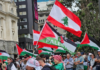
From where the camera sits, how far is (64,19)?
10.1 meters

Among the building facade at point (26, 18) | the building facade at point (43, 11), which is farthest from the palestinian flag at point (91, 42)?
the building facade at point (43, 11)

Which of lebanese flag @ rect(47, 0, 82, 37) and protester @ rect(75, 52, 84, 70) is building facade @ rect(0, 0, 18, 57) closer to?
protester @ rect(75, 52, 84, 70)

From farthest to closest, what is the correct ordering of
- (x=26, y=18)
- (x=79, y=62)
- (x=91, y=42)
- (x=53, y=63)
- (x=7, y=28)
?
(x=26, y=18), (x=7, y=28), (x=91, y=42), (x=79, y=62), (x=53, y=63)

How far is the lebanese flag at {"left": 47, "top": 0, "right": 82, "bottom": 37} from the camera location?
32.7 ft

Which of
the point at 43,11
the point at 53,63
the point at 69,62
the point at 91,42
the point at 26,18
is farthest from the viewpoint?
the point at 43,11

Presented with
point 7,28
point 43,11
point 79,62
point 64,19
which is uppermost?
point 64,19

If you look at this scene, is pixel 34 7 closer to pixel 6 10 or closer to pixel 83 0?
pixel 6 10

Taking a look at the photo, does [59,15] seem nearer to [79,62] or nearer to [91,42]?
[91,42]

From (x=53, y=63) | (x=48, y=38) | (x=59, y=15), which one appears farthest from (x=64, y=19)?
(x=53, y=63)

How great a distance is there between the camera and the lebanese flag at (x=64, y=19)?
9.96 meters

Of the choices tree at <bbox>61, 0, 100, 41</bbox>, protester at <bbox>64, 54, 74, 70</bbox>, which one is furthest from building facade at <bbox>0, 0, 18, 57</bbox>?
protester at <bbox>64, 54, 74, 70</bbox>

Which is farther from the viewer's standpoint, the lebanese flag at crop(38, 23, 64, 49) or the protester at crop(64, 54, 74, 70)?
the protester at crop(64, 54, 74, 70)

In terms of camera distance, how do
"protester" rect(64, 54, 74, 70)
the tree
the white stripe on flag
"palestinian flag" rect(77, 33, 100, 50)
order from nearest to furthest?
the white stripe on flag, "palestinian flag" rect(77, 33, 100, 50), "protester" rect(64, 54, 74, 70), the tree

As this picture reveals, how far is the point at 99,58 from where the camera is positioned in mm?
9320
